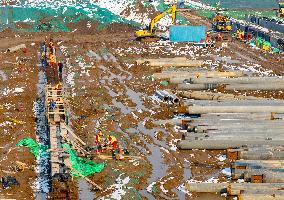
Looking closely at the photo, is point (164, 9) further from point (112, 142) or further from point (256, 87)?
point (112, 142)

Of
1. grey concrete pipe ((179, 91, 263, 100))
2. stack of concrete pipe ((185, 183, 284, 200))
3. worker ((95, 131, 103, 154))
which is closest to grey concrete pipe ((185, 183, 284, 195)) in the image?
stack of concrete pipe ((185, 183, 284, 200))

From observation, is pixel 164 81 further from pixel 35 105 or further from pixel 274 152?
pixel 274 152

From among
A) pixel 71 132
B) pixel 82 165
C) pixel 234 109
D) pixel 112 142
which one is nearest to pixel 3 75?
pixel 71 132

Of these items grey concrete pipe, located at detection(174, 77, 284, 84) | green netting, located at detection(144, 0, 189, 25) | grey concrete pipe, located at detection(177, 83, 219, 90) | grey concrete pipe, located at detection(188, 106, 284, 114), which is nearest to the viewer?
grey concrete pipe, located at detection(188, 106, 284, 114)

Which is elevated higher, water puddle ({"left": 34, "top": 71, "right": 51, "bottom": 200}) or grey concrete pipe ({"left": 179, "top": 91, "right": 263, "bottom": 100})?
grey concrete pipe ({"left": 179, "top": 91, "right": 263, "bottom": 100})

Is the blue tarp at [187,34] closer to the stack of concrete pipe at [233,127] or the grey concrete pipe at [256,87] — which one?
the grey concrete pipe at [256,87]

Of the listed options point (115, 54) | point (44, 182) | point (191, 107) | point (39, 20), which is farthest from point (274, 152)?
point (39, 20)

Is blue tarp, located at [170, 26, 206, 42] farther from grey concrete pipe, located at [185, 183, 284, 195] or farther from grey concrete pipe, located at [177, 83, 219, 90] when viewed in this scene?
grey concrete pipe, located at [185, 183, 284, 195]
